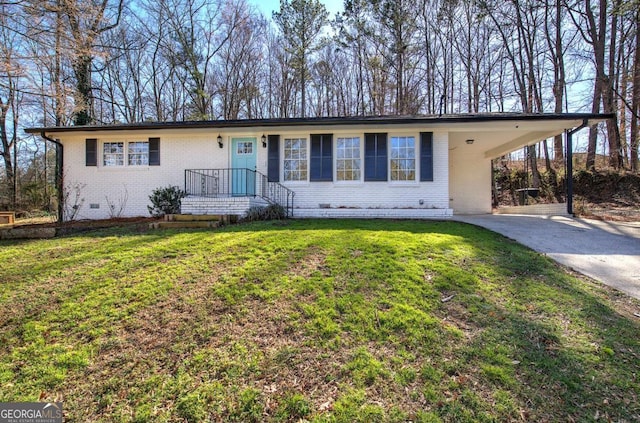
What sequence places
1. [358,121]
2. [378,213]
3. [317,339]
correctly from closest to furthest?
1. [317,339]
2. [358,121]
3. [378,213]

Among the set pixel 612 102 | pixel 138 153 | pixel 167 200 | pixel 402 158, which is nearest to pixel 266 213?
pixel 167 200

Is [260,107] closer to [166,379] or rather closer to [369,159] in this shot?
[369,159]

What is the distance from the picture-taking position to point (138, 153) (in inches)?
409

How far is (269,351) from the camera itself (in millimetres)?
2592

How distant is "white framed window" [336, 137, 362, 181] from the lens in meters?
9.82

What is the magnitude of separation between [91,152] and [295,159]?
21.9 ft

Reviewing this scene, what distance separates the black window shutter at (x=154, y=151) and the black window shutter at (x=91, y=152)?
179 cm

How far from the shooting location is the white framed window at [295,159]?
32.9 ft

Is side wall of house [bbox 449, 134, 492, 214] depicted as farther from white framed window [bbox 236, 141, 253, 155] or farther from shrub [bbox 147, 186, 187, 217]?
shrub [bbox 147, 186, 187, 217]

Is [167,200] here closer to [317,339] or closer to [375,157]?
[375,157]

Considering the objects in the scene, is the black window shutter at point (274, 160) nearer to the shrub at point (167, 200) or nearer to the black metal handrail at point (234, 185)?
the black metal handrail at point (234, 185)

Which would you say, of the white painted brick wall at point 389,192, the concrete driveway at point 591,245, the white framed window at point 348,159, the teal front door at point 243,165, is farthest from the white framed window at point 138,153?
the concrete driveway at point 591,245

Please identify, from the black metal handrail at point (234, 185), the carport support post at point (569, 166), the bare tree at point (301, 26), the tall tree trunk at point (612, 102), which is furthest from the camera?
the bare tree at point (301, 26)

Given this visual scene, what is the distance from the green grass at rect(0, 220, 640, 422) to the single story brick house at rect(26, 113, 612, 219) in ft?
17.1
